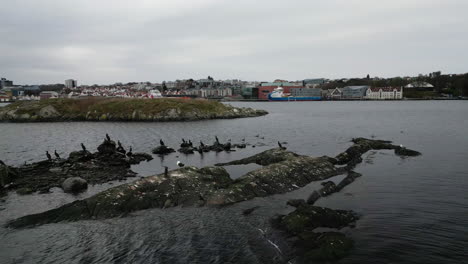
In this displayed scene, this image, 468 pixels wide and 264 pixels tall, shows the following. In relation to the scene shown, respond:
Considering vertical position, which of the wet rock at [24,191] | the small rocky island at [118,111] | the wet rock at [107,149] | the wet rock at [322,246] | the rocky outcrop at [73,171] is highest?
the small rocky island at [118,111]

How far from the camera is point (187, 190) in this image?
24344 mm

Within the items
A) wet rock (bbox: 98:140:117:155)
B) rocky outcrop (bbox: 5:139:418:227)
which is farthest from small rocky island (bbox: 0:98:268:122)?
rocky outcrop (bbox: 5:139:418:227)

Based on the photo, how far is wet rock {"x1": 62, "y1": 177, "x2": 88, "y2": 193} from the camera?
91.5 feet

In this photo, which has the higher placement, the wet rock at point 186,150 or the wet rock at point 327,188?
the wet rock at point 327,188

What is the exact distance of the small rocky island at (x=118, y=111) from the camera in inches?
4368

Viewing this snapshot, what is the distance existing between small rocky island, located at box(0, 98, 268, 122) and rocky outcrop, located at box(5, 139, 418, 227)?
269ft

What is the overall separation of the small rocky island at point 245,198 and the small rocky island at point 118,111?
79641 mm

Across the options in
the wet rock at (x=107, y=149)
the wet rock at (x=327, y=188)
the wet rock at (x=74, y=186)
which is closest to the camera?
the wet rock at (x=327, y=188)

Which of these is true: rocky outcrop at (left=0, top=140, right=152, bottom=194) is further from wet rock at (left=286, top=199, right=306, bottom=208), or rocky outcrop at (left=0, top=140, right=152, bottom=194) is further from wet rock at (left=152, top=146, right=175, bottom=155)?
wet rock at (left=286, top=199, right=306, bottom=208)

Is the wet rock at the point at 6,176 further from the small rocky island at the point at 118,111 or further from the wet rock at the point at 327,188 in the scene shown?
the small rocky island at the point at 118,111

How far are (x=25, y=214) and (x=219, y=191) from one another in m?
14.3

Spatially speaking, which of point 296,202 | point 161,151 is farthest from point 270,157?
point 161,151

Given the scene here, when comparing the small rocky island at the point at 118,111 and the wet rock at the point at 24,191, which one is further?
the small rocky island at the point at 118,111

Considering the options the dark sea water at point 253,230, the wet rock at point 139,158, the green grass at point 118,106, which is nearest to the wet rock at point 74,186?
the dark sea water at point 253,230
